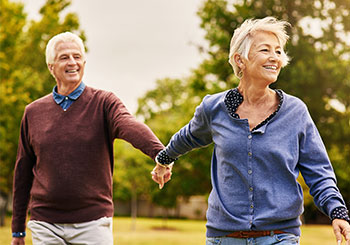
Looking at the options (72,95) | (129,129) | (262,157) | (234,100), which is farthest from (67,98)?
(262,157)

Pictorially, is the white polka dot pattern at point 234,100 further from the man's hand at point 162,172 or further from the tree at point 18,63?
the tree at point 18,63

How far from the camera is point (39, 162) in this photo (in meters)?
4.00

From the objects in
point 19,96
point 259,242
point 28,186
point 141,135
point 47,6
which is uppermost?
point 47,6

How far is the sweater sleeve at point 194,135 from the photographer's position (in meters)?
3.33

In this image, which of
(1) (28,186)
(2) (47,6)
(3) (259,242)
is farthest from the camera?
(2) (47,6)

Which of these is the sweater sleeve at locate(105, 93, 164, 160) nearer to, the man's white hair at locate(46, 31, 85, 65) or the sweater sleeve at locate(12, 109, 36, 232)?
the man's white hair at locate(46, 31, 85, 65)

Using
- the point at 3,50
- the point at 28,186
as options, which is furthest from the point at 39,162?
the point at 3,50

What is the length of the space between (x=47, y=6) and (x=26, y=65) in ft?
9.64

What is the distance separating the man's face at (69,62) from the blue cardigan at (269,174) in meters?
1.40

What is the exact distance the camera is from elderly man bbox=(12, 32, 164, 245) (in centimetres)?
384

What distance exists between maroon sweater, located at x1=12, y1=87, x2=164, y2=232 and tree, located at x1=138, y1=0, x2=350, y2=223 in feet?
45.6

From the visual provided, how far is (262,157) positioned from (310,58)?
1620 centimetres

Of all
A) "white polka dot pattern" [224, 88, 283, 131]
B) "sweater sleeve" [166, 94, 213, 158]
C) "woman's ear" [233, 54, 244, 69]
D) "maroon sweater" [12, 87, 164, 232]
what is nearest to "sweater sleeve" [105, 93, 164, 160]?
"maroon sweater" [12, 87, 164, 232]

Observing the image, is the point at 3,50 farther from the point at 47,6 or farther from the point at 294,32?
the point at 294,32
